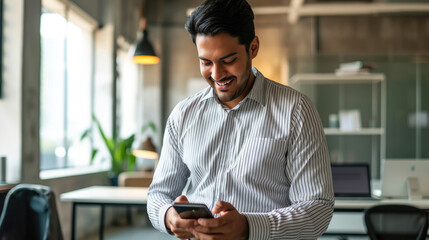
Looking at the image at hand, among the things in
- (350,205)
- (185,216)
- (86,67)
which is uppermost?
(86,67)

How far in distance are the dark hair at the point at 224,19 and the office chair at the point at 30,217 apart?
0.94 metres

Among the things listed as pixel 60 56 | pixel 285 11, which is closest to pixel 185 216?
pixel 60 56

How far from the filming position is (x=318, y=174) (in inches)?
50.9

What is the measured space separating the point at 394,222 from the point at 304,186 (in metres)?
2.36

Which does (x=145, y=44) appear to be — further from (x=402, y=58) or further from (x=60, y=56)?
(x=402, y=58)

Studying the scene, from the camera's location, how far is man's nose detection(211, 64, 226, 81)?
1291mm

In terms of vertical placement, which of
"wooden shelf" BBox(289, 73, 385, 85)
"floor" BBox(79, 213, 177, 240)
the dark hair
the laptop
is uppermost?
"wooden shelf" BBox(289, 73, 385, 85)

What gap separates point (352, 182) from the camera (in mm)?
4066

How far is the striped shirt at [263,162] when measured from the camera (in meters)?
1.28

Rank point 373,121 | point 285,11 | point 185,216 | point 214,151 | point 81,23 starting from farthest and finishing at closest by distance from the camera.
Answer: point 285,11
point 373,121
point 81,23
point 214,151
point 185,216

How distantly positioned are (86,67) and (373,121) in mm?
4602

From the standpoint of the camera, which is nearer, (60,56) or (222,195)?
(222,195)

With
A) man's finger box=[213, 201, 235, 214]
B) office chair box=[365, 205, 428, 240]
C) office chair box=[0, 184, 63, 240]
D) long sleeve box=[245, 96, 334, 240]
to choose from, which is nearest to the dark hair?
long sleeve box=[245, 96, 334, 240]

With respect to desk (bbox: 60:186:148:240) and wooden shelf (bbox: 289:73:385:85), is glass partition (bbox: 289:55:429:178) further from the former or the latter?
desk (bbox: 60:186:148:240)
